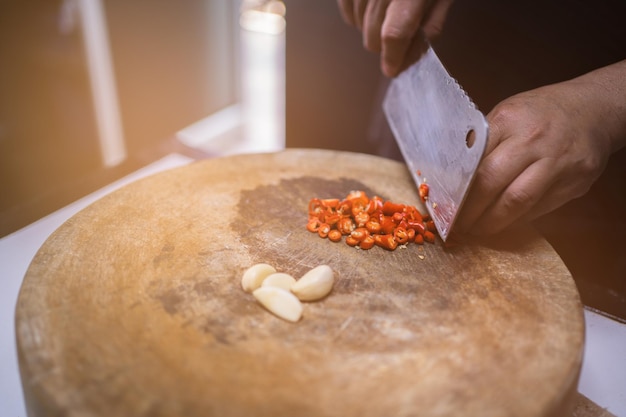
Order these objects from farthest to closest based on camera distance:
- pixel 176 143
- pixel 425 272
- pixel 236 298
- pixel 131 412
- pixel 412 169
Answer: pixel 176 143, pixel 412 169, pixel 425 272, pixel 236 298, pixel 131 412

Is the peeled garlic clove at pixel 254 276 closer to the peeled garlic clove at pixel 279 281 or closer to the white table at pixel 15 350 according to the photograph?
the peeled garlic clove at pixel 279 281

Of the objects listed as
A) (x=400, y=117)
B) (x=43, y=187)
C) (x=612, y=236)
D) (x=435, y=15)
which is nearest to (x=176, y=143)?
(x=43, y=187)

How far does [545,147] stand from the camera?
3.06 ft

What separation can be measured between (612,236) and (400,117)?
662 mm

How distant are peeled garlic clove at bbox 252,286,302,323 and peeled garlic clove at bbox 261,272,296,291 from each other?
0.03 m

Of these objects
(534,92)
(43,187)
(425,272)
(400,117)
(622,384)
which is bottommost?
(43,187)

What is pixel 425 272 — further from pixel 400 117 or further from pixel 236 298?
pixel 400 117

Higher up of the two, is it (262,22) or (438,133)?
(438,133)

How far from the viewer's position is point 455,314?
0.83 metres

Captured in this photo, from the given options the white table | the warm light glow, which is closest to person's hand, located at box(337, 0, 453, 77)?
the white table

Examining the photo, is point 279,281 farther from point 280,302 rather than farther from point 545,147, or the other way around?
point 545,147

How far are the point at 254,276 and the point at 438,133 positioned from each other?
1.68 feet

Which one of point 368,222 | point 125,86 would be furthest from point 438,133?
point 125,86

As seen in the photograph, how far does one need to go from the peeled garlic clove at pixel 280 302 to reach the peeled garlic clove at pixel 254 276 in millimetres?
31
